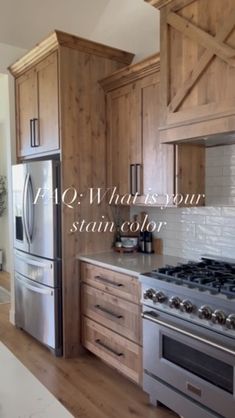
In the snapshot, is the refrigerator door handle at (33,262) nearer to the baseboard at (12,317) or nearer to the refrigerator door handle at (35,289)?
the refrigerator door handle at (35,289)

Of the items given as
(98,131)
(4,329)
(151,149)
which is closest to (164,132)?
(151,149)

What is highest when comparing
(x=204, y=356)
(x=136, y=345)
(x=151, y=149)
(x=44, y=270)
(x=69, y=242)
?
(x=151, y=149)

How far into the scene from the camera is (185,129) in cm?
217

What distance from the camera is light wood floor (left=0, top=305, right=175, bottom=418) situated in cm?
232

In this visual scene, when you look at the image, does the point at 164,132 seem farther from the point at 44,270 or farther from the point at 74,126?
the point at 44,270

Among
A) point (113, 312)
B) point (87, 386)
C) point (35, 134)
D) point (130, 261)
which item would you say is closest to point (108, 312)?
point (113, 312)

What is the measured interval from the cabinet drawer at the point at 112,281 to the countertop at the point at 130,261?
0.15 ft

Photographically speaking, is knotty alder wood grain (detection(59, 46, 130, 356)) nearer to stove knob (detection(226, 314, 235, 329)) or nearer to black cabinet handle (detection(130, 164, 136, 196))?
black cabinet handle (detection(130, 164, 136, 196))

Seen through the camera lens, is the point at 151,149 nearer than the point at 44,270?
Yes

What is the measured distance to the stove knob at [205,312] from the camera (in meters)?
1.90

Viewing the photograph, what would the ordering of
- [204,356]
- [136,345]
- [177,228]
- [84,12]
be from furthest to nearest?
[84,12] → [177,228] → [136,345] → [204,356]

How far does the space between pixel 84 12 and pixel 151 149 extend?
186 cm

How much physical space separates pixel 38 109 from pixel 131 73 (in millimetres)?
999

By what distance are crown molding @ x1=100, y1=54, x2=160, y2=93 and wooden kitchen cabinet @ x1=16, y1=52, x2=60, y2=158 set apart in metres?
0.45
